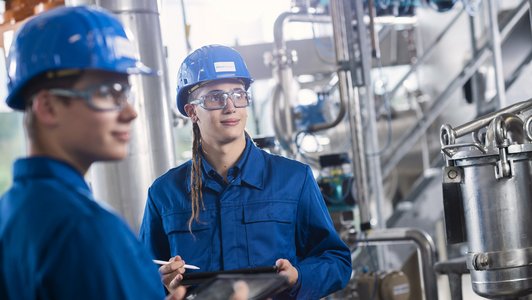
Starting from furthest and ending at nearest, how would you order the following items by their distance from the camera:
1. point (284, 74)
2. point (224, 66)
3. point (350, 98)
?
point (284, 74) < point (350, 98) < point (224, 66)

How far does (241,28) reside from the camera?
7.77 meters

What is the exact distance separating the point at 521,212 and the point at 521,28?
4.10m

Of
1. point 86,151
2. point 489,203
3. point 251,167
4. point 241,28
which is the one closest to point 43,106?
point 86,151

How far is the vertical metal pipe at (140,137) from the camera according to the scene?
3.23 meters

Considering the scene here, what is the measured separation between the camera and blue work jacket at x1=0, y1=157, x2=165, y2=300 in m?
1.37

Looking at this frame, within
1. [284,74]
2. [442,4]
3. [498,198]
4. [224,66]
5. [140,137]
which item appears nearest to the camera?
[224,66]

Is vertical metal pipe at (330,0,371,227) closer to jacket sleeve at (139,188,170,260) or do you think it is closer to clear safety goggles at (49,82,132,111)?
jacket sleeve at (139,188,170,260)

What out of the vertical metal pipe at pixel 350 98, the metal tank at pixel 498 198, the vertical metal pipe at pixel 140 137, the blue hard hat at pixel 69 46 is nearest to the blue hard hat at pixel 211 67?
the vertical metal pipe at pixel 140 137

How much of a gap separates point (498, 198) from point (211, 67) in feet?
3.37

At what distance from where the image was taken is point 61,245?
1361mm

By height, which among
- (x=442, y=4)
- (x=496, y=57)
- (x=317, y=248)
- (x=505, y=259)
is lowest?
(x=505, y=259)

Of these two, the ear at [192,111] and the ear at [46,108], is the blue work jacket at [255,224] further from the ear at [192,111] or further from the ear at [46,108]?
the ear at [46,108]

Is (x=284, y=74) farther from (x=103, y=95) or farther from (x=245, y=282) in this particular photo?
(x=103, y=95)

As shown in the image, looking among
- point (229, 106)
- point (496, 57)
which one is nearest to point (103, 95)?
point (229, 106)
